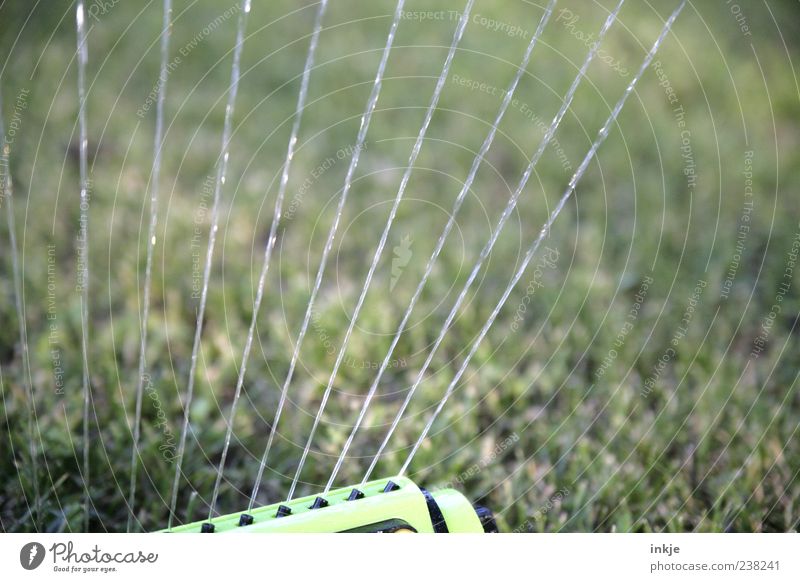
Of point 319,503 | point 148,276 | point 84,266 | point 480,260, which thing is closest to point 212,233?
point 148,276

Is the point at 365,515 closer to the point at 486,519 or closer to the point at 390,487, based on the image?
the point at 390,487

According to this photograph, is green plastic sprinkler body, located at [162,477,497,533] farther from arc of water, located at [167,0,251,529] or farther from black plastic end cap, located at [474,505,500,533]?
arc of water, located at [167,0,251,529]

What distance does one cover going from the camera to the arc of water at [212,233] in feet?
5.80

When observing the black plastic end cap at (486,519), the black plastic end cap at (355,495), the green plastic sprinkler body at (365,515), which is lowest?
the black plastic end cap at (486,519)

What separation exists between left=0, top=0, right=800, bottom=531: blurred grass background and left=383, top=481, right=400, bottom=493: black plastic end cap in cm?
55

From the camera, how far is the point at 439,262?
2496mm

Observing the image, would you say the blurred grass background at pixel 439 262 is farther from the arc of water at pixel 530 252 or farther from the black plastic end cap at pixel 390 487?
the black plastic end cap at pixel 390 487

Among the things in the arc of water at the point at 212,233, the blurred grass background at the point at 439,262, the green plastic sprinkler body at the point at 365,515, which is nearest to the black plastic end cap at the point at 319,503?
the green plastic sprinkler body at the point at 365,515

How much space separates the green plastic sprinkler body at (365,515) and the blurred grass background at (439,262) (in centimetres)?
47

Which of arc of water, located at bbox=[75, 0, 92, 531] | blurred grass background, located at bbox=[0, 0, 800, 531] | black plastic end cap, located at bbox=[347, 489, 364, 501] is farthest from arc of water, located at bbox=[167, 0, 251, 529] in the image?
black plastic end cap, located at bbox=[347, 489, 364, 501]

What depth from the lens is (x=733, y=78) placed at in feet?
10.5

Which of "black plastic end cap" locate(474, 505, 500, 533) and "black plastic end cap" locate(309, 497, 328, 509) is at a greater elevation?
"black plastic end cap" locate(309, 497, 328, 509)

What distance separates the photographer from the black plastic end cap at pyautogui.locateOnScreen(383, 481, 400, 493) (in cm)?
129

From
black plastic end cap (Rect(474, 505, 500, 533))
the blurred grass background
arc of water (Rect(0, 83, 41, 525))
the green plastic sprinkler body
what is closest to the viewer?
the green plastic sprinkler body
